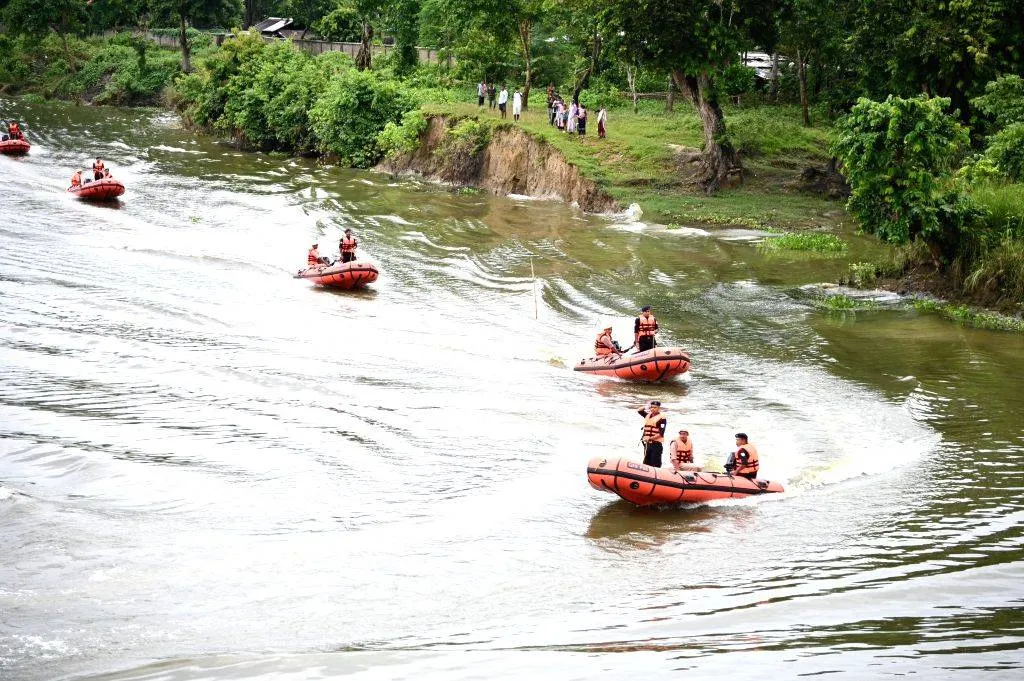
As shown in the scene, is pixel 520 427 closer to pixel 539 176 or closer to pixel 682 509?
pixel 682 509

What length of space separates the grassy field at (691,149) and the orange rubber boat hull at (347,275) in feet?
38.9

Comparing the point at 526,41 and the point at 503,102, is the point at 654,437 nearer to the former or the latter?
the point at 503,102

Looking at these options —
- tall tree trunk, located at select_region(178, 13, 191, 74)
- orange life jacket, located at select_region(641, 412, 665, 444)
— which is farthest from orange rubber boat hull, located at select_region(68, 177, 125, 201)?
tall tree trunk, located at select_region(178, 13, 191, 74)

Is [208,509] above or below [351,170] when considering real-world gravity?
below

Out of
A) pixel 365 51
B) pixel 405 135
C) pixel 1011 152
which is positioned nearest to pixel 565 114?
pixel 405 135

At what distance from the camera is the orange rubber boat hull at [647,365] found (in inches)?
811

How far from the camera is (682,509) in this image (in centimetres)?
1562

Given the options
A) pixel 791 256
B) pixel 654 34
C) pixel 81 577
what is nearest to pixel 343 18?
pixel 654 34

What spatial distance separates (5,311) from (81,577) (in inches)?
Answer: 516

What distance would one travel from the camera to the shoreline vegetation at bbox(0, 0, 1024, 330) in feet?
82.3

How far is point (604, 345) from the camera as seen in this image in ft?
71.1

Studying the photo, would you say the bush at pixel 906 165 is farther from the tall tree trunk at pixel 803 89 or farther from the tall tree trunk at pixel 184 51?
the tall tree trunk at pixel 184 51

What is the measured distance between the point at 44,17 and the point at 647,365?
69077mm

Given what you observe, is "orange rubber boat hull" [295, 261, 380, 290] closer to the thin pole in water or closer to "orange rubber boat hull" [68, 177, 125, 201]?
the thin pole in water
